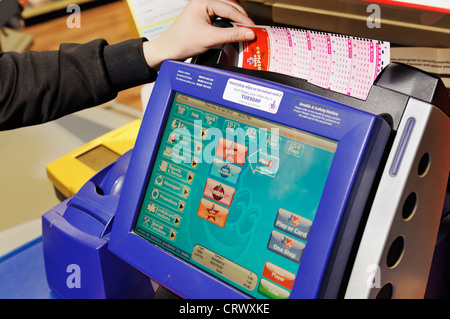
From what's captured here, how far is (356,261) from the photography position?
0.51 m

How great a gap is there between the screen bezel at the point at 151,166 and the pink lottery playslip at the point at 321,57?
101 millimetres

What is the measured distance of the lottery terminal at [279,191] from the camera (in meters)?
0.50

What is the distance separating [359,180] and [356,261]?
0.30ft

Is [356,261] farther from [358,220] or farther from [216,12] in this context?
[216,12]

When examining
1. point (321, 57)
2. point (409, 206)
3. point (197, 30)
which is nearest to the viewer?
point (409, 206)

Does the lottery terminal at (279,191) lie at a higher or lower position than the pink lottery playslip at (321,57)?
lower

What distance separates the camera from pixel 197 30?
0.75m

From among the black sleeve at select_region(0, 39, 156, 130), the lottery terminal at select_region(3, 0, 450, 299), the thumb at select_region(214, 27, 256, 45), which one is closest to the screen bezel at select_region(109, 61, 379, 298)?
the lottery terminal at select_region(3, 0, 450, 299)

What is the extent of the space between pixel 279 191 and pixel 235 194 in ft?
0.21

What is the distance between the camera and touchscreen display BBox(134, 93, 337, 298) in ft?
1.76

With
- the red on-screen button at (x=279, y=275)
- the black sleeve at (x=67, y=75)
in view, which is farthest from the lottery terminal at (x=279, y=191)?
the black sleeve at (x=67, y=75)

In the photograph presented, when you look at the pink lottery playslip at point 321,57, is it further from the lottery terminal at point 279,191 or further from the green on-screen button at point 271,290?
the green on-screen button at point 271,290

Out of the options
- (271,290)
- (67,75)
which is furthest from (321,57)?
(67,75)

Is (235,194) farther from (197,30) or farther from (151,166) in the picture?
(197,30)
